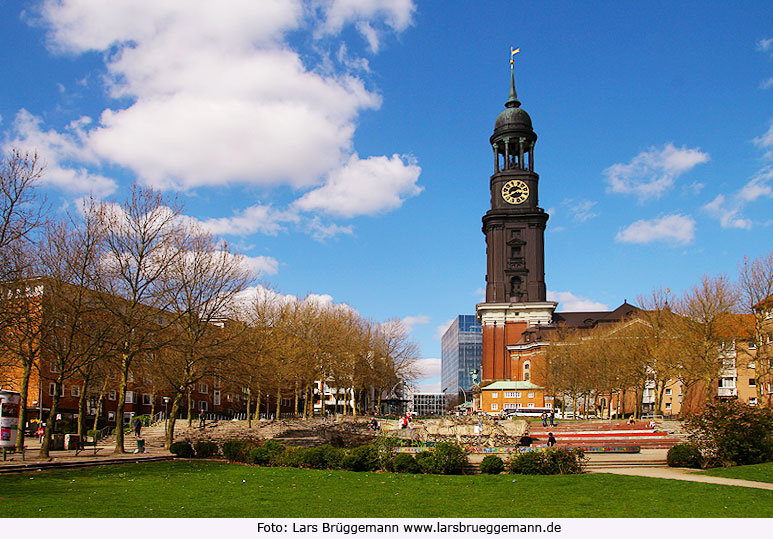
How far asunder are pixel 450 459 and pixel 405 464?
6.25 ft

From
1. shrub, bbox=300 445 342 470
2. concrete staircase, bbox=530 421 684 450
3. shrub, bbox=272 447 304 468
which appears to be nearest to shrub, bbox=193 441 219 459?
shrub, bbox=272 447 304 468

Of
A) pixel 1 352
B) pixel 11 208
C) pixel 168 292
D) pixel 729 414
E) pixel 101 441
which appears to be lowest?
pixel 101 441

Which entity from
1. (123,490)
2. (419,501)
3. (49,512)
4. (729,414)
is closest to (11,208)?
(123,490)

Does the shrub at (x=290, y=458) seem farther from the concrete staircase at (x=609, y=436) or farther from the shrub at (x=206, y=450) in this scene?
the concrete staircase at (x=609, y=436)

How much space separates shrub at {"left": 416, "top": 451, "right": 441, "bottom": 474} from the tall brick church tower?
87.3 meters

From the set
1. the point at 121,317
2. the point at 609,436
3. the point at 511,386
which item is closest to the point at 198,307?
the point at 121,317

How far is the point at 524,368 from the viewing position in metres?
111

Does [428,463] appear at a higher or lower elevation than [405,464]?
higher

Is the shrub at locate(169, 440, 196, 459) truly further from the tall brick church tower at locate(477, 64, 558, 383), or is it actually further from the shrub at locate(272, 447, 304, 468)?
the tall brick church tower at locate(477, 64, 558, 383)

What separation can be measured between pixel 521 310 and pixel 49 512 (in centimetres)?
10480

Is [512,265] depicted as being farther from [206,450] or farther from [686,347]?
[206,450]

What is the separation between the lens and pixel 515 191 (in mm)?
118750

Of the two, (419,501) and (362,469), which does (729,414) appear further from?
(419,501)

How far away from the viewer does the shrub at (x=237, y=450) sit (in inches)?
1356
